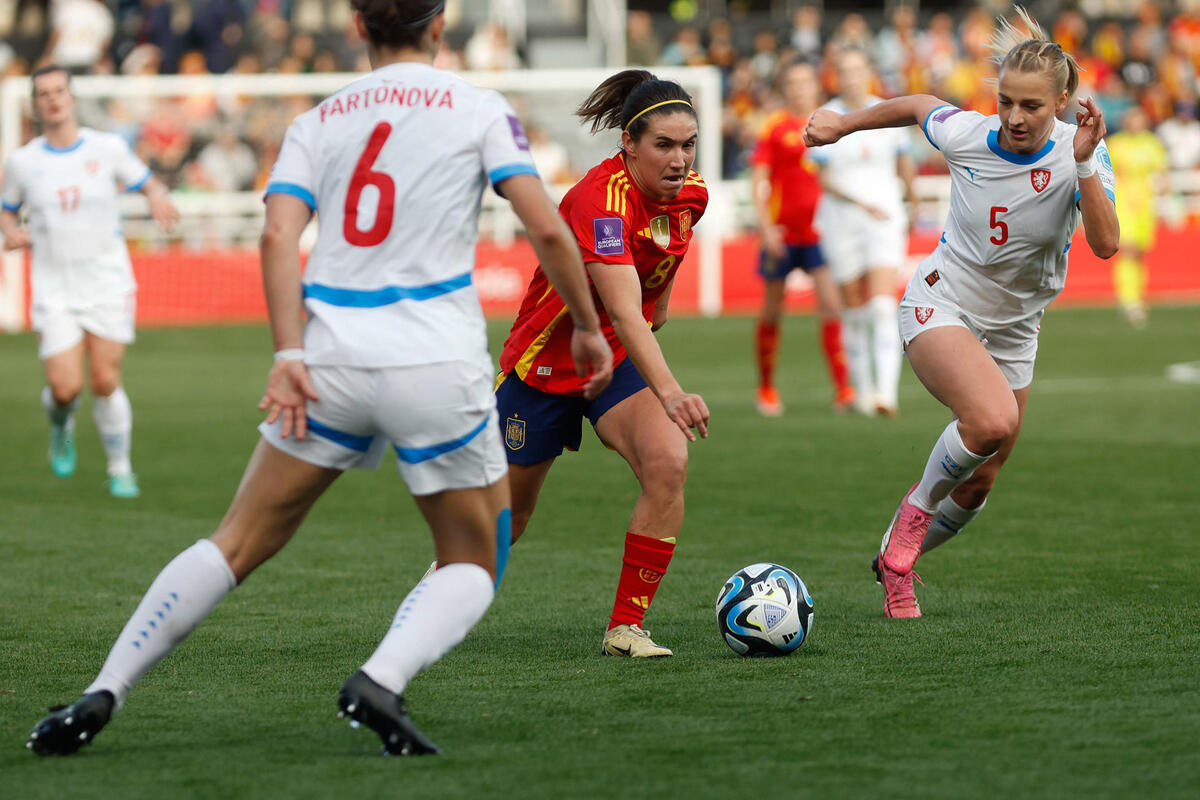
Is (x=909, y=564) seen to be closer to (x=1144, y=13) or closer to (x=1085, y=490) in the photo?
(x=1085, y=490)

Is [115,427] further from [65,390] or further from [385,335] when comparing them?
[385,335]

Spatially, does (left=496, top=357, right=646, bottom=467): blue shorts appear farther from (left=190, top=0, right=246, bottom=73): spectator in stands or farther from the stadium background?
(left=190, top=0, right=246, bottom=73): spectator in stands

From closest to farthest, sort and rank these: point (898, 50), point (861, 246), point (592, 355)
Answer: point (592, 355) < point (861, 246) < point (898, 50)

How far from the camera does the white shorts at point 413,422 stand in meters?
3.97

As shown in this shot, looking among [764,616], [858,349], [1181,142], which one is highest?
[764,616]

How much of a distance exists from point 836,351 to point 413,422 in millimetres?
9660

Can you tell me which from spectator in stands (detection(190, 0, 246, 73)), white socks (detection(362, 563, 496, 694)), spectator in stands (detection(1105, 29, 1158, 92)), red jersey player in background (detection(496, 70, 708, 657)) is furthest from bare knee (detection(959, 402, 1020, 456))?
spectator in stands (detection(1105, 29, 1158, 92))

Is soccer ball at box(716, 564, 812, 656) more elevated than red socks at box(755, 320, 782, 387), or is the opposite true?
soccer ball at box(716, 564, 812, 656)

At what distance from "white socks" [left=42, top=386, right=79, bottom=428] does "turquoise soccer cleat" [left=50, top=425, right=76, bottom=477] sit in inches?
3.0

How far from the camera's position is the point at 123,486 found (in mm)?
9781

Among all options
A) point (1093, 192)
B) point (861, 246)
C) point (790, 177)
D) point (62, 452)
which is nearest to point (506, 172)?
point (1093, 192)

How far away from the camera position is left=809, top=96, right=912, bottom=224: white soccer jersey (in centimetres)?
1289

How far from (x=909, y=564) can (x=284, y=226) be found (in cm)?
296

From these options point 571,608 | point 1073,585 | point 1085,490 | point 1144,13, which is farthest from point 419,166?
point 1144,13
